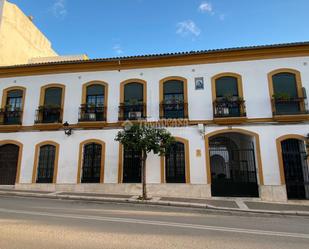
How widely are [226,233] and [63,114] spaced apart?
1123cm

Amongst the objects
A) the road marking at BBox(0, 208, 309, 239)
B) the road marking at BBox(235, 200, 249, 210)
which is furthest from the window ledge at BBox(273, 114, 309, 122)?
the road marking at BBox(0, 208, 309, 239)

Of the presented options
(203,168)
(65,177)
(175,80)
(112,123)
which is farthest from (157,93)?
(65,177)

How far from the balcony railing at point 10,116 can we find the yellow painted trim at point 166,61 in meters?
2.50

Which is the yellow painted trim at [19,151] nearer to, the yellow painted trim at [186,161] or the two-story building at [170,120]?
the two-story building at [170,120]

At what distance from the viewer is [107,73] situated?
44.7 ft

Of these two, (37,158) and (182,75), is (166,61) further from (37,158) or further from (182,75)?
(37,158)

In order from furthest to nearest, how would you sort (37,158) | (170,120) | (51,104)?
(51,104) < (37,158) < (170,120)

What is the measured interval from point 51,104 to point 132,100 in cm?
501

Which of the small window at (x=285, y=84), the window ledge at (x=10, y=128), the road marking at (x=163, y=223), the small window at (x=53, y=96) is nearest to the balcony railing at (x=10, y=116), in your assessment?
the window ledge at (x=10, y=128)

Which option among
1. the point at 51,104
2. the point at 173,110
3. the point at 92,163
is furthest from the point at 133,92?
the point at 51,104

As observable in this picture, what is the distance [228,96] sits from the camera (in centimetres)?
1191

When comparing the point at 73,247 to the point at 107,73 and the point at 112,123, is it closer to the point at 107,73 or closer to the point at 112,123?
the point at 112,123

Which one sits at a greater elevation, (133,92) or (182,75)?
(182,75)

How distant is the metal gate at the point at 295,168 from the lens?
11.1 m
